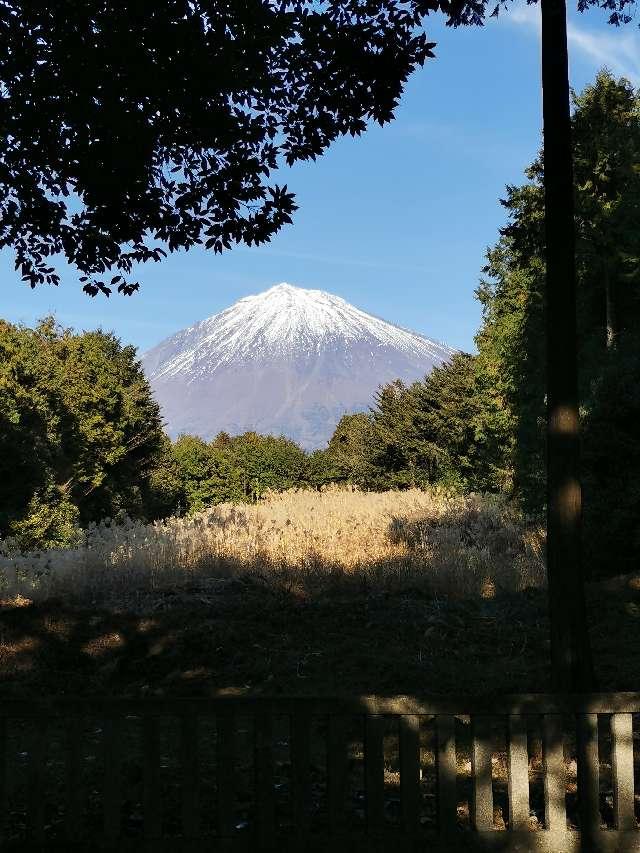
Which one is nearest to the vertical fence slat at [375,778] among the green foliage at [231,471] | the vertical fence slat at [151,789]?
the vertical fence slat at [151,789]

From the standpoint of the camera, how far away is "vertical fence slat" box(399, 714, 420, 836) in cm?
455

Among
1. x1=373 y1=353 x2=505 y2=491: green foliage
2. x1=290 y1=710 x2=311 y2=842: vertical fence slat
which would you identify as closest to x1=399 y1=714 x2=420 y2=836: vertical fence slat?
x1=290 y1=710 x2=311 y2=842: vertical fence slat

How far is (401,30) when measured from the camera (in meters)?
8.12

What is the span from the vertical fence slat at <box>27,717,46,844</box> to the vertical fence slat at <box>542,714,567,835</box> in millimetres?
2649

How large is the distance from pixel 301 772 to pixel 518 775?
3.89 ft

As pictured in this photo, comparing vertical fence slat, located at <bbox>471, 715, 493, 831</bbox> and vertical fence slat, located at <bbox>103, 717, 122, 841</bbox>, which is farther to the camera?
vertical fence slat, located at <bbox>471, 715, 493, 831</bbox>

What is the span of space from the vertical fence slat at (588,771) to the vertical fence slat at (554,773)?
120 millimetres

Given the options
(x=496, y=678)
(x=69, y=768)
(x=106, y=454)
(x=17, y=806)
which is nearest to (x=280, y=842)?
(x=69, y=768)

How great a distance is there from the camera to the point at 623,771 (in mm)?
4750

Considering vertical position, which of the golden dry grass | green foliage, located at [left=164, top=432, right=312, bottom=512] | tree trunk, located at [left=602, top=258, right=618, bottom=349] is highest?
tree trunk, located at [left=602, top=258, right=618, bottom=349]

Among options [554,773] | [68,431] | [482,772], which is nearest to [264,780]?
[482,772]

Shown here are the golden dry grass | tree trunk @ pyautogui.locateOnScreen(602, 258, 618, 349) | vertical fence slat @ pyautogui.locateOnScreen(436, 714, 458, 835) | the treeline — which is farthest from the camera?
tree trunk @ pyautogui.locateOnScreen(602, 258, 618, 349)

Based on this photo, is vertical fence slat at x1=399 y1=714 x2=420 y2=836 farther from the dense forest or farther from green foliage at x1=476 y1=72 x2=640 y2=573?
green foliage at x1=476 y1=72 x2=640 y2=573

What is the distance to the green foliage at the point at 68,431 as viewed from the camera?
28594 mm
